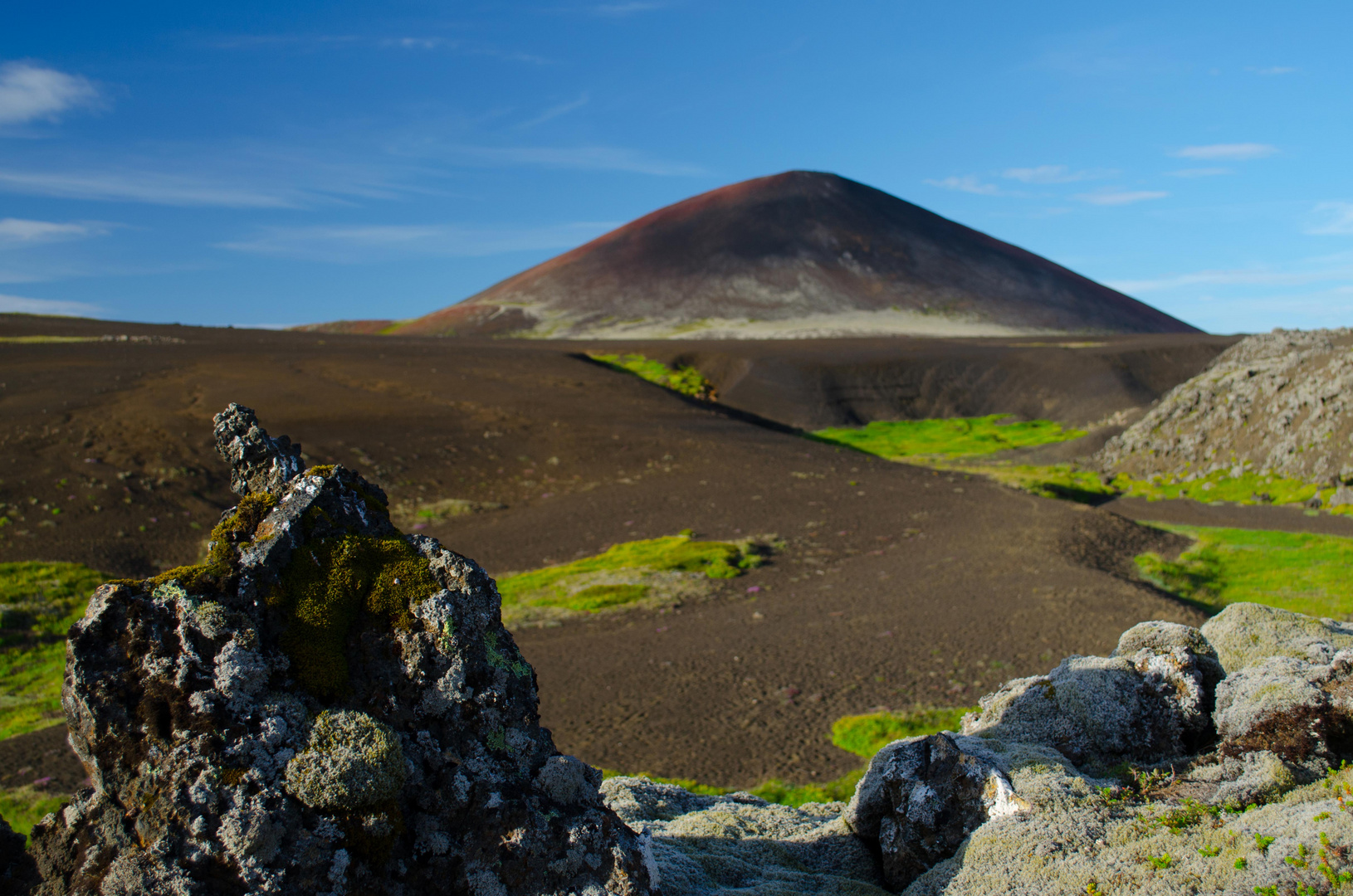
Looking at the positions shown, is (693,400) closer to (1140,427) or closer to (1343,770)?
(1140,427)

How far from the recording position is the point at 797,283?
5861 inches

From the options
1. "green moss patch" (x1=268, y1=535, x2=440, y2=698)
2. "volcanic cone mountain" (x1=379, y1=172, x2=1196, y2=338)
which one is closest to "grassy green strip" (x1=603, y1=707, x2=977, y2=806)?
"green moss patch" (x1=268, y1=535, x2=440, y2=698)

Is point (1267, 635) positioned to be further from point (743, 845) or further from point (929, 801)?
point (743, 845)

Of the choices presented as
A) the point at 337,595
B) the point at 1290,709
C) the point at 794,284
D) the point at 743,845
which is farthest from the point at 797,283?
the point at 337,595

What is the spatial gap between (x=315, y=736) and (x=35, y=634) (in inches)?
814

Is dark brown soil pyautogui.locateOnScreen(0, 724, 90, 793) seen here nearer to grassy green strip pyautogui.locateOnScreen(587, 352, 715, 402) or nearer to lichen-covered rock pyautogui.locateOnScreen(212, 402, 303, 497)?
lichen-covered rock pyautogui.locateOnScreen(212, 402, 303, 497)

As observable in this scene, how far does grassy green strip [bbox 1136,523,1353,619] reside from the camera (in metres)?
20.9

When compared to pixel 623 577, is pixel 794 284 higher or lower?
higher

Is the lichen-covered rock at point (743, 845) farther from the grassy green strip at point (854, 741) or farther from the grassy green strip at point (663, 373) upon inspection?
the grassy green strip at point (663, 373)

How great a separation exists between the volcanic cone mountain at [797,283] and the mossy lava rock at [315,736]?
11389cm

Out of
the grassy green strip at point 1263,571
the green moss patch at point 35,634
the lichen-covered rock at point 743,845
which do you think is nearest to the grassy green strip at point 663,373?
the grassy green strip at point 1263,571

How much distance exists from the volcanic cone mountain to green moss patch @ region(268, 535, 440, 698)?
114m

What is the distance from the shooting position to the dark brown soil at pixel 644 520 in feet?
51.7

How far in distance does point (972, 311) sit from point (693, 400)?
105m
